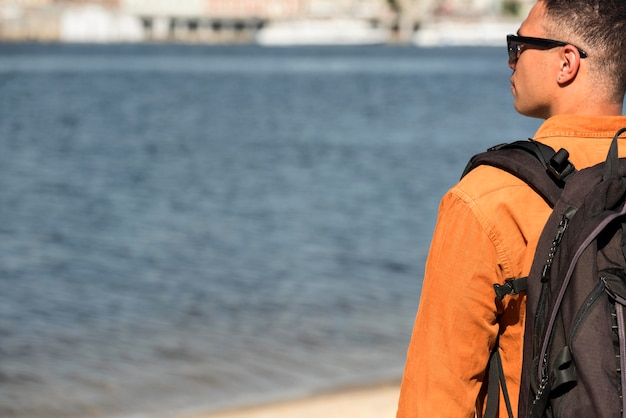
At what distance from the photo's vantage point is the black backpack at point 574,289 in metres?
1.96

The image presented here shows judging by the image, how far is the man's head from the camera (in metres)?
2.22

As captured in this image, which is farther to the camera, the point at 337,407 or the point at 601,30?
the point at 337,407

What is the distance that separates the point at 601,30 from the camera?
2.22 meters

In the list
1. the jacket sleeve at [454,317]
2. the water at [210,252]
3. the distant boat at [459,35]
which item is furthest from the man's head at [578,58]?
the distant boat at [459,35]

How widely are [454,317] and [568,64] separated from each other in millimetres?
556

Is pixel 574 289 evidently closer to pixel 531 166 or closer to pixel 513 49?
pixel 531 166

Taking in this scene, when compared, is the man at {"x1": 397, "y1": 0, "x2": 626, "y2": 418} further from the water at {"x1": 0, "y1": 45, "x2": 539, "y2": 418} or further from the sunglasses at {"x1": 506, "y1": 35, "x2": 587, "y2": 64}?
the water at {"x1": 0, "y1": 45, "x2": 539, "y2": 418}

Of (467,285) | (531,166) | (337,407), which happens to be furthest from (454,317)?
(337,407)

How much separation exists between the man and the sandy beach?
5.28m

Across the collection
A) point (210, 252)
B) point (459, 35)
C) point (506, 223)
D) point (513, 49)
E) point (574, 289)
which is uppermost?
point (459, 35)

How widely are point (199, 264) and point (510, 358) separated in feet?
45.9

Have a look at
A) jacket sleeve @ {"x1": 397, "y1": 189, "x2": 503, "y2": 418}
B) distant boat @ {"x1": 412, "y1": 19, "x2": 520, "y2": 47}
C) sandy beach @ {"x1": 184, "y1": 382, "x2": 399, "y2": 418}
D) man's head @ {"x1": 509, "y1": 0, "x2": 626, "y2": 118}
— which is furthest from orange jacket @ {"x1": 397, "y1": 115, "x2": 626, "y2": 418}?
distant boat @ {"x1": 412, "y1": 19, "x2": 520, "y2": 47}

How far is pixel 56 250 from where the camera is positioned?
18.0 metres

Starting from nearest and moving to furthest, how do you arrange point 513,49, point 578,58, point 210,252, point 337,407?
point 578,58 → point 513,49 → point 337,407 → point 210,252
